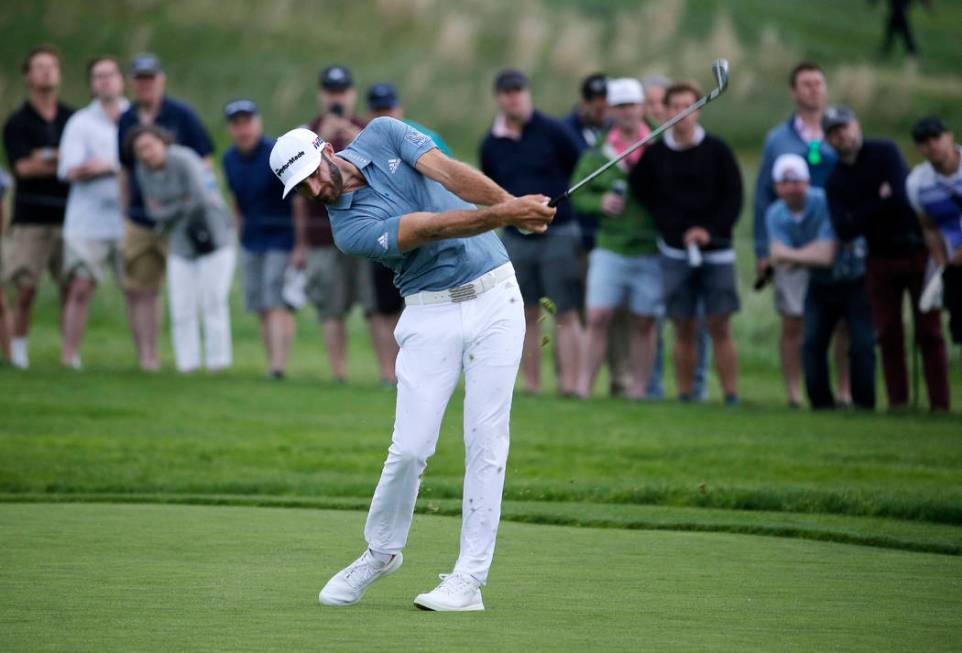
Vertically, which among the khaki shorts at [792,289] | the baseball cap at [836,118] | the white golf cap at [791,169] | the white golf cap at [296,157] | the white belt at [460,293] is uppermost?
the baseball cap at [836,118]

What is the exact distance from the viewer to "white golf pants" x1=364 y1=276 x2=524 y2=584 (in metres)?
6.98

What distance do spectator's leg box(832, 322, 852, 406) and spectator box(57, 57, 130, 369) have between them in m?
6.33

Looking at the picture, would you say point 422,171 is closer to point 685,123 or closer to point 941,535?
point 941,535

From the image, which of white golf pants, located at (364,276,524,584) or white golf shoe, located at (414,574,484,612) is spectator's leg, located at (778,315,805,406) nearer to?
white golf pants, located at (364,276,524,584)

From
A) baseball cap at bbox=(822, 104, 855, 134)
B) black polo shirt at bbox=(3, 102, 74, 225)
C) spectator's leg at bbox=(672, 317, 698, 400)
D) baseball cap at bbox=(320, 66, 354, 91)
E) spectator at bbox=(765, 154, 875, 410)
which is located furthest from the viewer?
black polo shirt at bbox=(3, 102, 74, 225)

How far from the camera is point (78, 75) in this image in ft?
102

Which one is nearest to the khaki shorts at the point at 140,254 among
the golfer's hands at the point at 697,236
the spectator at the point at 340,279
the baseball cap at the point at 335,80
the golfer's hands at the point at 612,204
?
the spectator at the point at 340,279

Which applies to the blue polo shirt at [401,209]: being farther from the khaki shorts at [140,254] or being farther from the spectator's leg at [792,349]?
the khaki shorts at [140,254]

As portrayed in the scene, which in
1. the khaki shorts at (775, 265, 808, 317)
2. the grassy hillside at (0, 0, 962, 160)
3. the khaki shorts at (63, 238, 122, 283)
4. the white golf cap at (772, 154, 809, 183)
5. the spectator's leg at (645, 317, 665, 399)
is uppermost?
the grassy hillside at (0, 0, 962, 160)

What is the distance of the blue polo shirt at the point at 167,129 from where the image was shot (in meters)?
15.6

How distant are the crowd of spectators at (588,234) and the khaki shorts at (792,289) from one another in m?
0.01

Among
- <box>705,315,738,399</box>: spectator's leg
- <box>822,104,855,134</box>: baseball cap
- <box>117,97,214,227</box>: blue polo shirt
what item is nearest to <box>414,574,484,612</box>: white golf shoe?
<box>822,104,855,134</box>: baseball cap

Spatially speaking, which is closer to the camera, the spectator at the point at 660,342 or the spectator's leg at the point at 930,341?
the spectator's leg at the point at 930,341

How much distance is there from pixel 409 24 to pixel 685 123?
2064 cm
